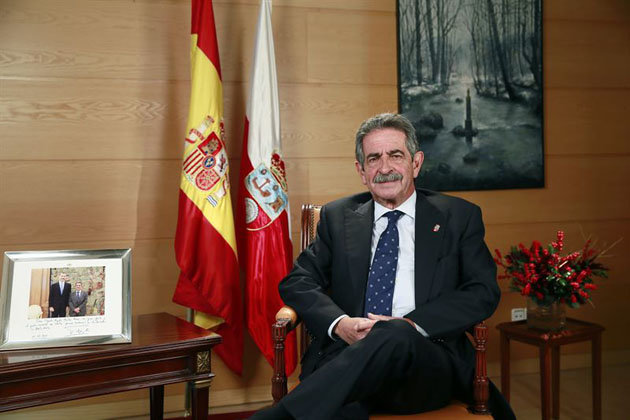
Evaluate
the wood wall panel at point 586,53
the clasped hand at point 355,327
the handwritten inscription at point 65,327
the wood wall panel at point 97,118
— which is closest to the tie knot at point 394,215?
the clasped hand at point 355,327

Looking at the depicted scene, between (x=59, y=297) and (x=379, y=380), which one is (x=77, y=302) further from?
(x=379, y=380)

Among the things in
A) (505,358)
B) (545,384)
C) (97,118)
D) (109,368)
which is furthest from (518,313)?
(97,118)

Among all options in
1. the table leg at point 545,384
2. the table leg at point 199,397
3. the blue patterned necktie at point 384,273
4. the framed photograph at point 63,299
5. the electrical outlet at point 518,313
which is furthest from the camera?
the electrical outlet at point 518,313

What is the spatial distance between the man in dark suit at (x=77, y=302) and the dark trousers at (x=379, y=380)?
0.83 meters

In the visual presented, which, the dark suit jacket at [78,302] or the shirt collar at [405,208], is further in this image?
the shirt collar at [405,208]

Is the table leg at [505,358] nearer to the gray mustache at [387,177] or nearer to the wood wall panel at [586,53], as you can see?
the gray mustache at [387,177]

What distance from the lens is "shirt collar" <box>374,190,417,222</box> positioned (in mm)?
2434

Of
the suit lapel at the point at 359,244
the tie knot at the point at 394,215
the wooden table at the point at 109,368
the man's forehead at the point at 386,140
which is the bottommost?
the wooden table at the point at 109,368

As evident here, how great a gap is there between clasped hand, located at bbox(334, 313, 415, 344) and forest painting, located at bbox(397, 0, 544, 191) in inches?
66.8

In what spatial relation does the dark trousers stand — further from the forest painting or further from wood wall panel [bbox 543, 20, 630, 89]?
wood wall panel [bbox 543, 20, 630, 89]

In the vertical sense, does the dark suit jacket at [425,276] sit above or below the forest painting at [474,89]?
below

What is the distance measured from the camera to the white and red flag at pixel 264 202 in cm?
311

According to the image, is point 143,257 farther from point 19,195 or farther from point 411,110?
point 411,110

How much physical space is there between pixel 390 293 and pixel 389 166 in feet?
1.64
